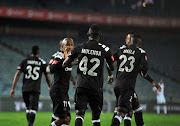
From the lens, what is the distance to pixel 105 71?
83.7 ft

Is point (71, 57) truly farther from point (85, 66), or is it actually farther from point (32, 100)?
point (32, 100)

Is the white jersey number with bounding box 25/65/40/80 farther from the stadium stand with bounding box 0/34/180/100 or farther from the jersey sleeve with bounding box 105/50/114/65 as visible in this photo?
the stadium stand with bounding box 0/34/180/100

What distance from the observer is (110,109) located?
784 inches

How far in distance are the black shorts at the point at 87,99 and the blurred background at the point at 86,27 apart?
17668 millimetres

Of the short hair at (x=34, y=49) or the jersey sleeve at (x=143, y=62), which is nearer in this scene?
the jersey sleeve at (x=143, y=62)

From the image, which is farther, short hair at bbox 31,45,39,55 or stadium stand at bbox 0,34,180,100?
stadium stand at bbox 0,34,180,100

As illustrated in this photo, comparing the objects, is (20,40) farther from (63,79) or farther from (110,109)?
(63,79)

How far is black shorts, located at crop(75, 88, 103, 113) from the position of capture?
5480 mm

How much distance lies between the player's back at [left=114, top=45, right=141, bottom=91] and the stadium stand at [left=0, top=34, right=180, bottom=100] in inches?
651

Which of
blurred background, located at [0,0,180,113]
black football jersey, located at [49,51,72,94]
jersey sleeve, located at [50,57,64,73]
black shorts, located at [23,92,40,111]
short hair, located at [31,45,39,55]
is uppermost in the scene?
blurred background, located at [0,0,180,113]

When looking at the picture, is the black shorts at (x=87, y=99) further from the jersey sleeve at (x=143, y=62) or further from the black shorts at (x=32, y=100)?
the black shorts at (x=32, y=100)

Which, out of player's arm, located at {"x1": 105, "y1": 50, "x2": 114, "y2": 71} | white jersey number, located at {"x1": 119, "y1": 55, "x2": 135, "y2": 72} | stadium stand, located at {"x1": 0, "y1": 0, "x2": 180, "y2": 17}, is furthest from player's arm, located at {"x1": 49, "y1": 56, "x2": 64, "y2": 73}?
stadium stand, located at {"x1": 0, "y1": 0, "x2": 180, "y2": 17}

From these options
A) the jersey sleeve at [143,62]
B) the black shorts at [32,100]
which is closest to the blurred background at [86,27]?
the black shorts at [32,100]

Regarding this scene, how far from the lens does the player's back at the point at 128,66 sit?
6625 millimetres
